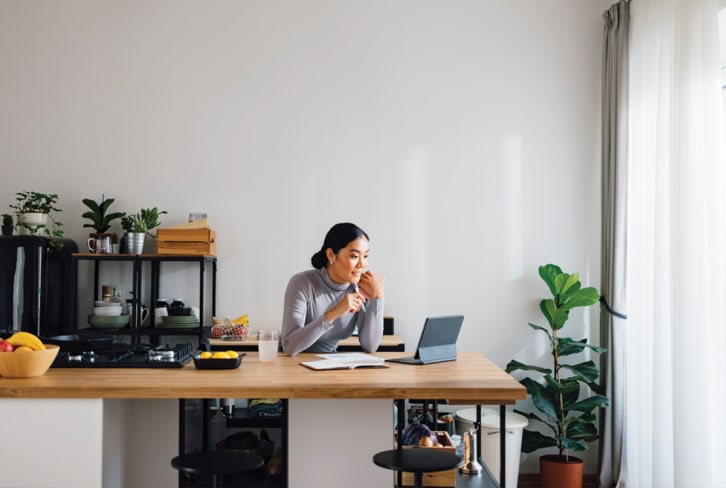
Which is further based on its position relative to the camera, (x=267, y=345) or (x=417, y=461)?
(x=267, y=345)

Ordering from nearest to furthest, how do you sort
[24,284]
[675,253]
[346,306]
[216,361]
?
1. [216,361]
2. [346,306]
3. [675,253]
4. [24,284]

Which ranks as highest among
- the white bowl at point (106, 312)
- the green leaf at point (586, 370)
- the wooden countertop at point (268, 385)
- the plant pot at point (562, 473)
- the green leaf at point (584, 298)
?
the green leaf at point (584, 298)

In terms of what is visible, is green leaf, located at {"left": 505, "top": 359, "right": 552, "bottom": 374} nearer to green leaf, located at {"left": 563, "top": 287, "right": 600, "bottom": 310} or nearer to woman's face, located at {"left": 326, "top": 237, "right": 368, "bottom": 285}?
green leaf, located at {"left": 563, "top": 287, "right": 600, "bottom": 310}

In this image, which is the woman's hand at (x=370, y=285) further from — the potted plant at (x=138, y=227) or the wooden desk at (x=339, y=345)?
the potted plant at (x=138, y=227)

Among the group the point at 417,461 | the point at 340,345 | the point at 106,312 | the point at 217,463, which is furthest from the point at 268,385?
the point at 106,312

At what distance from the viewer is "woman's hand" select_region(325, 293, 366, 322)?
3.03 m

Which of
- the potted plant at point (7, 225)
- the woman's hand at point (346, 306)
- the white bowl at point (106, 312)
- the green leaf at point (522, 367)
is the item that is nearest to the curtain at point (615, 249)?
the green leaf at point (522, 367)

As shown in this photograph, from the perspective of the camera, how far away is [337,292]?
3.44 meters

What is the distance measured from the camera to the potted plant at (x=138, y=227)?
4508 mm

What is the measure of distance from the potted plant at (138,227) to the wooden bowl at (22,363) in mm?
2036

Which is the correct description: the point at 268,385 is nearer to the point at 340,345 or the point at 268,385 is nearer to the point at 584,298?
the point at 340,345

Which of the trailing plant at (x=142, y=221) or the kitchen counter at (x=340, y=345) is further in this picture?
Answer: the trailing plant at (x=142, y=221)

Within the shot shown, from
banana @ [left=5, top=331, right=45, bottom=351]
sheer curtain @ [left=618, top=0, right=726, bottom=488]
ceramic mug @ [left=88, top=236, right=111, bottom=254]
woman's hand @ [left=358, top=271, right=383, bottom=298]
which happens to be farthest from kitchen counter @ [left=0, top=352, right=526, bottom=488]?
ceramic mug @ [left=88, top=236, right=111, bottom=254]

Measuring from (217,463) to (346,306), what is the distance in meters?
1.04
